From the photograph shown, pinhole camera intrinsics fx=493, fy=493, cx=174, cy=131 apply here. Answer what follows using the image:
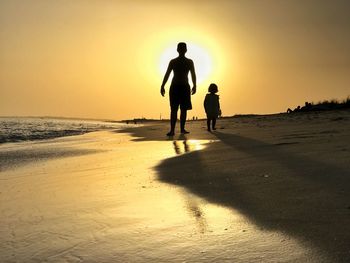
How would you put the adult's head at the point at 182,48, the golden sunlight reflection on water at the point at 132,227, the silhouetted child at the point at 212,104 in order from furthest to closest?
1. the silhouetted child at the point at 212,104
2. the adult's head at the point at 182,48
3. the golden sunlight reflection on water at the point at 132,227

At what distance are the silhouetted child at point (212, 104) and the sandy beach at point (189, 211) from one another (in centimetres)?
878

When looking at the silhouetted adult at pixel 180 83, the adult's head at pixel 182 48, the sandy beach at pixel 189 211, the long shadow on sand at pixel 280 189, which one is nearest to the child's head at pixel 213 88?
the silhouetted adult at pixel 180 83

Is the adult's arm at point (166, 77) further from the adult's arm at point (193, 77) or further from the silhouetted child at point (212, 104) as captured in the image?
the silhouetted child at point (212, 104)

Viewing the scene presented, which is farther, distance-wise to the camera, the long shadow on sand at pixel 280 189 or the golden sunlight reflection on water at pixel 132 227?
the long shadow on sand at pixel 280 189

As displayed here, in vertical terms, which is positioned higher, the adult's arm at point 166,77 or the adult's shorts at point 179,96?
the adult's arm at point 166,77

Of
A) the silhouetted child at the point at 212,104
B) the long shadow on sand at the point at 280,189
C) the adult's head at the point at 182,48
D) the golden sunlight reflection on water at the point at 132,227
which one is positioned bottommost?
the golden sunlight reflection on water at the point at 132,227

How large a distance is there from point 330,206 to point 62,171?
10.6 ft

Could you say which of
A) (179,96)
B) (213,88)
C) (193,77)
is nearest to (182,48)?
(193,77)

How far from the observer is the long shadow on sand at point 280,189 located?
84.8 inches

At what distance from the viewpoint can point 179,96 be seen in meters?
11.0

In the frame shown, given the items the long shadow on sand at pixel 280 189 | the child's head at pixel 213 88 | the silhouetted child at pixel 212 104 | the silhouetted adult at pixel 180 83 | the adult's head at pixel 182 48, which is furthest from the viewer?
the child's head at pixel 213 88

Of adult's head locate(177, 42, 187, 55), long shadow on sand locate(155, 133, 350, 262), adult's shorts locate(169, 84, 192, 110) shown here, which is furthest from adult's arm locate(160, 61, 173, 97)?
long shadow on sand locate(155, 133, 350, 262)

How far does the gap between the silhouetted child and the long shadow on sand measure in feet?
27.6

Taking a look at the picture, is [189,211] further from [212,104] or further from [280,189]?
[212,104]
